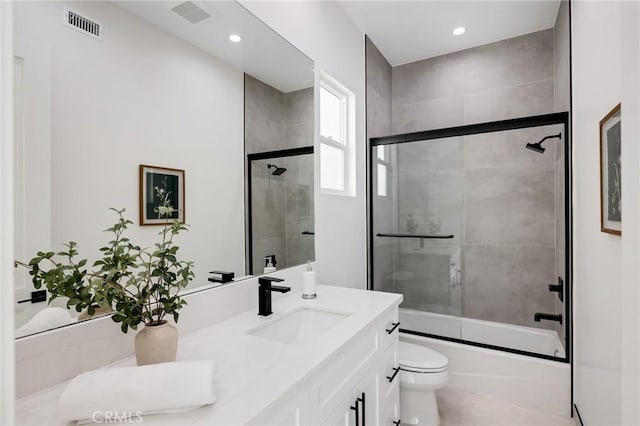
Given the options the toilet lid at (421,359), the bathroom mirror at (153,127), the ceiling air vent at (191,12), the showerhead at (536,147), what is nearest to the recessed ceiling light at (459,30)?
the showerhead at (536,147)

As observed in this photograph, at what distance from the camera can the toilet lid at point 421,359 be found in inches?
74.2

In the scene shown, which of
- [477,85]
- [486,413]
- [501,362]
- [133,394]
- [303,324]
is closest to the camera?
[133,394]

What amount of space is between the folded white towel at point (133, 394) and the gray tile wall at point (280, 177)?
86 cm

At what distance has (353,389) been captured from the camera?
1189mm

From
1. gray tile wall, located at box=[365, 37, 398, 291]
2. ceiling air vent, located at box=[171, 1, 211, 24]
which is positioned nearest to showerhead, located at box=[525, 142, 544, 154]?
gray tile wall, located at box=[365, 37, 398, 291]

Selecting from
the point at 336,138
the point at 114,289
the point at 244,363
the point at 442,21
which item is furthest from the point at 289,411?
the point at 442,21

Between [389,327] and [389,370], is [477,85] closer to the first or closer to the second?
[389,327]

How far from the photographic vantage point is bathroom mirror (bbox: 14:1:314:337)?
84cm

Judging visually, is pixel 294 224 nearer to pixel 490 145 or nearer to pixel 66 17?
pixel 66 17

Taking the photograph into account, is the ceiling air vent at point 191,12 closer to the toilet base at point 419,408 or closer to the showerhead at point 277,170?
the showerhead at point 277,170

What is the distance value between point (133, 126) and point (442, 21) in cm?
254

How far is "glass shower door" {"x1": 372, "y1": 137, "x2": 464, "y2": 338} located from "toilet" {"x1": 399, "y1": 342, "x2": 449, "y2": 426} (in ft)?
2.32

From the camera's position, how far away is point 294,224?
6.12ft

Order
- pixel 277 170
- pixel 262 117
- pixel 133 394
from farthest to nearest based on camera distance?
pixel 277 170
pixel 262 117
pixel 133 394
